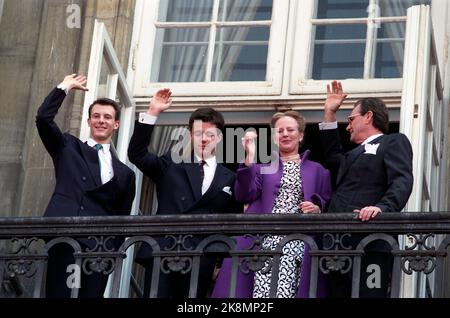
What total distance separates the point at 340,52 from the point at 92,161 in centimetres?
230

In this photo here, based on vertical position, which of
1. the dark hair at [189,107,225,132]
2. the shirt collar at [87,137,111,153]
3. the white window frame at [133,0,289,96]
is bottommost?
the shirt collar at [87,137,111,153]

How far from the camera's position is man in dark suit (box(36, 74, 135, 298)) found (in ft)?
34.7

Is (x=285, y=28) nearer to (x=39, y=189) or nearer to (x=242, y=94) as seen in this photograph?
(x=242, y=94)

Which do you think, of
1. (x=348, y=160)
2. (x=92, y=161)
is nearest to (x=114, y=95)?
(x=92, y=161)

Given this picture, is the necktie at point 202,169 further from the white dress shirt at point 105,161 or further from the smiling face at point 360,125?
the smiling face at point 360,125

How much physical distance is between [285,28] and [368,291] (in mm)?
3139

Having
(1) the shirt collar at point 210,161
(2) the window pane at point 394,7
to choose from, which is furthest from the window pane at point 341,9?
(1) the shirt collar at point 210,161

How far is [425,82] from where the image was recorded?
1134 cm

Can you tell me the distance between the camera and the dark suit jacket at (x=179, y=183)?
10.8 metres

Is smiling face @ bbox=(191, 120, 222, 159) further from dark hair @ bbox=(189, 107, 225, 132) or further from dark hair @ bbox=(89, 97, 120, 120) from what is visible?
dark hair @ bbox=(89, 97, 120, 120)

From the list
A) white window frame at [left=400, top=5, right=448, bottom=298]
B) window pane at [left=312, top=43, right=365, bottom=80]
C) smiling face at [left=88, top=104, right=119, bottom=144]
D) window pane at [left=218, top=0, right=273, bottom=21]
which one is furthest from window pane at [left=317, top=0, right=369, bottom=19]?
smiling face at [left=88, top=104, right=119, bottom=144]

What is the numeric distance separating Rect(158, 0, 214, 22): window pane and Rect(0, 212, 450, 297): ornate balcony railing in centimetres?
287

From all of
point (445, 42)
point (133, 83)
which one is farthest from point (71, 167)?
point (445, 42)

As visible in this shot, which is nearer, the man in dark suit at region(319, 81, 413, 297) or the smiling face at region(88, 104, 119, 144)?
the man in dark suit at region(319, 81, 413, 297)
